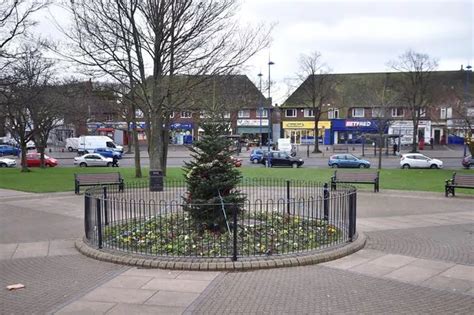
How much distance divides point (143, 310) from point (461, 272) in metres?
5.09

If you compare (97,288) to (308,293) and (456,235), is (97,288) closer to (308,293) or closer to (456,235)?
(308,293)

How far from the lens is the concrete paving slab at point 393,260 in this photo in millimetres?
8125

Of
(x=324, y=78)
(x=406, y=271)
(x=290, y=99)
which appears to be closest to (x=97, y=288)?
(x=406, y=271)

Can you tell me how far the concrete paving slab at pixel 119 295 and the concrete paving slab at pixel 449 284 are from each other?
4075 millimetres

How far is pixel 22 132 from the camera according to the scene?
3453 centimetres

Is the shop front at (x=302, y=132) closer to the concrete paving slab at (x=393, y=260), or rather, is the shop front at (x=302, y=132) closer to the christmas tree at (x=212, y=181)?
the christmas tree at (x=212, y=181)

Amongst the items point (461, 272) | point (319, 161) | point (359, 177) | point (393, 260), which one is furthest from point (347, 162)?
point (461, 272)

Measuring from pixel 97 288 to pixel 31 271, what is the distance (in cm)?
176

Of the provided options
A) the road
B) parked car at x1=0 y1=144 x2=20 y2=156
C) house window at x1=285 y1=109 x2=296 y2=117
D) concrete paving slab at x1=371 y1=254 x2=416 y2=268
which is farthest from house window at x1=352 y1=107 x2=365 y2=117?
concrete paving slab at x1=371 y1=254 x2=416 y2=268

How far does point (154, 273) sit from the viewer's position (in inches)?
300

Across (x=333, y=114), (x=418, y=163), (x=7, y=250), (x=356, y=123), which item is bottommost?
(x=7, y=250)

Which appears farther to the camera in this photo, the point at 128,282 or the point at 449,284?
the point at 128,282

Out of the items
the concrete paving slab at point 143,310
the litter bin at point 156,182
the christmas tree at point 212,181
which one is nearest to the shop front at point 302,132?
the litter bin at point 156,182

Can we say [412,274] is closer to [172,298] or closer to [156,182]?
[172,298]
